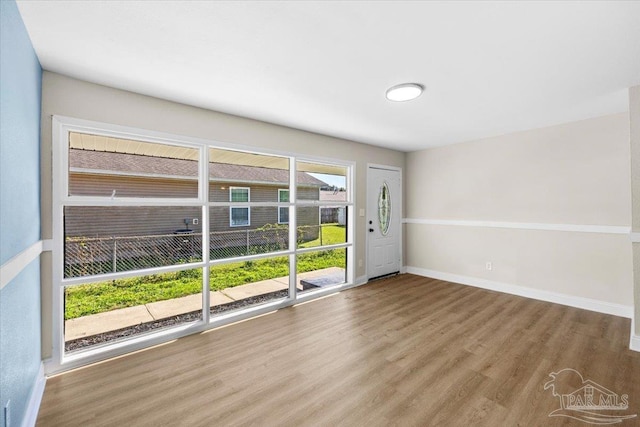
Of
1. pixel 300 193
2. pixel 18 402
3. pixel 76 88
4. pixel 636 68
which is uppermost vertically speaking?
pixel 636 68

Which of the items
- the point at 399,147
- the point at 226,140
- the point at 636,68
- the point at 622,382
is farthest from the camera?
the point at 399,147

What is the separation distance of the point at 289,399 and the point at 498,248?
406 cm

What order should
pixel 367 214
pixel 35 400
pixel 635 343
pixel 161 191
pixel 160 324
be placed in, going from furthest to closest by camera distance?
pixel 367 214 < pixel 160 324 < pixel 161 191 < pixel 635 343 < pixel 35 400

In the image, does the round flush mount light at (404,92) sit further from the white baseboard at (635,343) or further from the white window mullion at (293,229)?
the white baseboard at (635,343)

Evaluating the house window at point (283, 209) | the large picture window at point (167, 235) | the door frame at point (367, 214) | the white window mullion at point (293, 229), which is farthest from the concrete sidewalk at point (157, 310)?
the door frame at point (367, 214)

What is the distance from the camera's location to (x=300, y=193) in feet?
13.3

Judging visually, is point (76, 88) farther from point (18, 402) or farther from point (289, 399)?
point (289, 399)

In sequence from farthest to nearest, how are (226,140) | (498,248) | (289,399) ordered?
(498,248)
(226,140)
(289,399)

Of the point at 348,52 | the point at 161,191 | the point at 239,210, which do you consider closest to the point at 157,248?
the point at 161,191

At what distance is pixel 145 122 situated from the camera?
2701 millimetres

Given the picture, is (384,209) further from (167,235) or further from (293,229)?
(167,235)

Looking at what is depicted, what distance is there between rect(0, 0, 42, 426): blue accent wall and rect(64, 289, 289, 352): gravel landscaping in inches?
19.3

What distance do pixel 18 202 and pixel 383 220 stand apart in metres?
4.77

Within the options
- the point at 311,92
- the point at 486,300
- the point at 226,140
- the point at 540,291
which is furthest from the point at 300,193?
the point at 540,291
